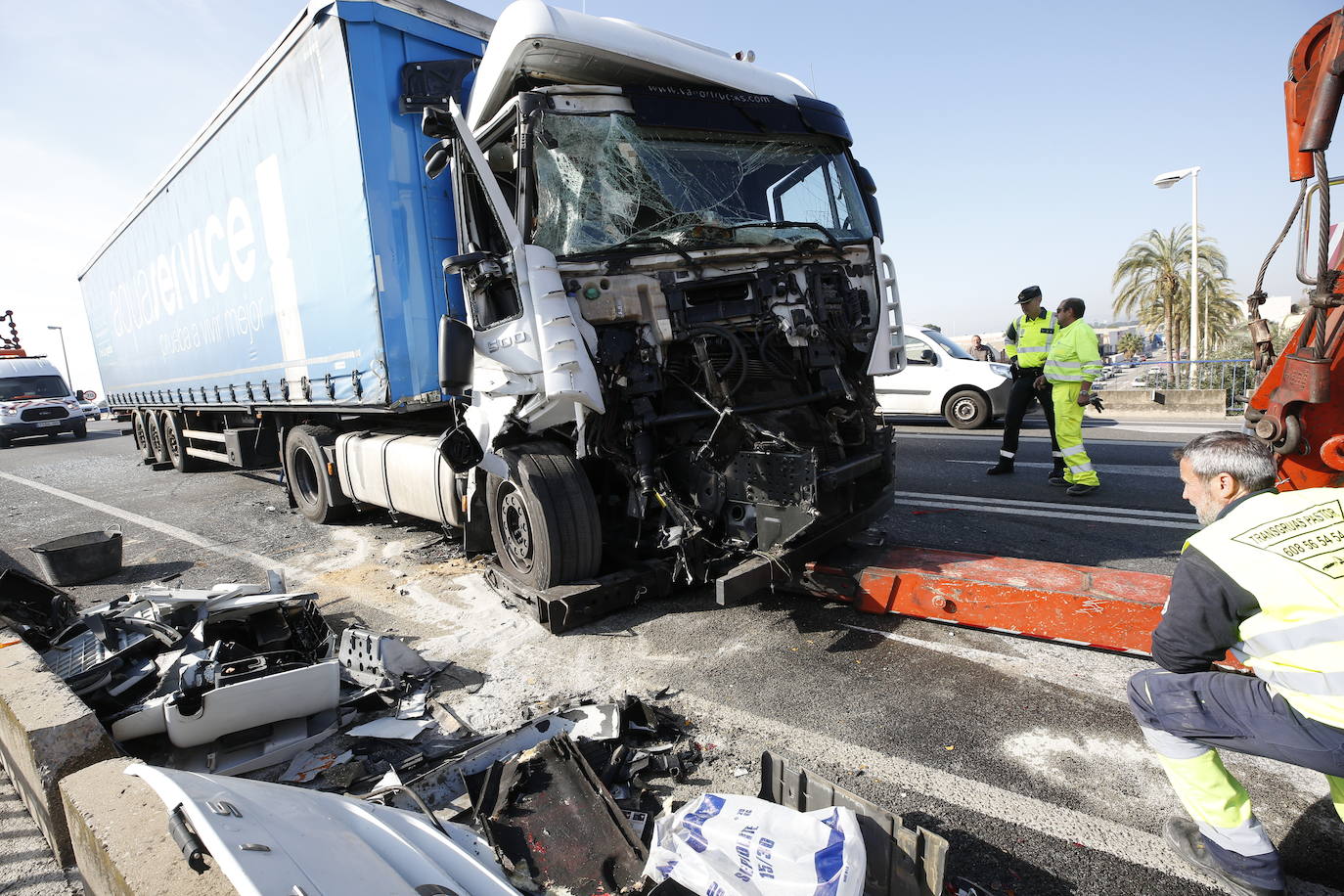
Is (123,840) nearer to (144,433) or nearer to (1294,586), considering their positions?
(1294,586)

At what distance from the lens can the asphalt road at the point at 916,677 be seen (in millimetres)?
2188

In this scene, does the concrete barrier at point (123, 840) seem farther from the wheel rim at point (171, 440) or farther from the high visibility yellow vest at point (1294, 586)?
the wheel rim at point (171, 440)

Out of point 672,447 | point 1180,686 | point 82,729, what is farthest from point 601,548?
point 1180,686

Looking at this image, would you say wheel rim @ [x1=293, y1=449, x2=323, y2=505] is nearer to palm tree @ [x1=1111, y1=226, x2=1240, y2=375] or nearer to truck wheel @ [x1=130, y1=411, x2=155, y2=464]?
truck wheel @ [x1=130, y1=411, x2=155, y2=464]

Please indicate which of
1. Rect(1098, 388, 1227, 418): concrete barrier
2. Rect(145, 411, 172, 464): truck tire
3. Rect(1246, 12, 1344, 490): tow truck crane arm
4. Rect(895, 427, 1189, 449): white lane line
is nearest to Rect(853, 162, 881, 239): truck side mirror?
Rect(1246, 12, 1344, 490): tow truck crane arm

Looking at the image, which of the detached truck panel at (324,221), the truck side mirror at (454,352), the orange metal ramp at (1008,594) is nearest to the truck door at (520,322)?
the truck side mirror at (454,352)

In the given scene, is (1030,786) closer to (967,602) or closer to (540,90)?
(967,602)

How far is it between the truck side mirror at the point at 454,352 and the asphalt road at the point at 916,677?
1514mm

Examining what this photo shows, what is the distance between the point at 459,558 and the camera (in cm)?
565

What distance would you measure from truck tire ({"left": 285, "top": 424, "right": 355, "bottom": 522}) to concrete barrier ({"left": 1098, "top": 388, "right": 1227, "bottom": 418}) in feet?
40.3

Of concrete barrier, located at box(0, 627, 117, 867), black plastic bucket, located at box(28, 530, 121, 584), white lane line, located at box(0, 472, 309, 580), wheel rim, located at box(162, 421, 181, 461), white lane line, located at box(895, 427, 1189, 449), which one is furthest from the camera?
wheel rim, located at box(162, 421, 181, 461)

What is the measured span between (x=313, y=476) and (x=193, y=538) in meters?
1.26

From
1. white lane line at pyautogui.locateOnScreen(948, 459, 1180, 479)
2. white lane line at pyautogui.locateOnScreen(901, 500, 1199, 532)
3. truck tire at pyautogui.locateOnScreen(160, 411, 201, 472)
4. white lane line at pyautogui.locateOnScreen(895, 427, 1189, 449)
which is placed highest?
truck tire at pyautogui.locateOnScreen(160, 411, 201, 472)

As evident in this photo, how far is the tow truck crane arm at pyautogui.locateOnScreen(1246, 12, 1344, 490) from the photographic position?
9.23ft
